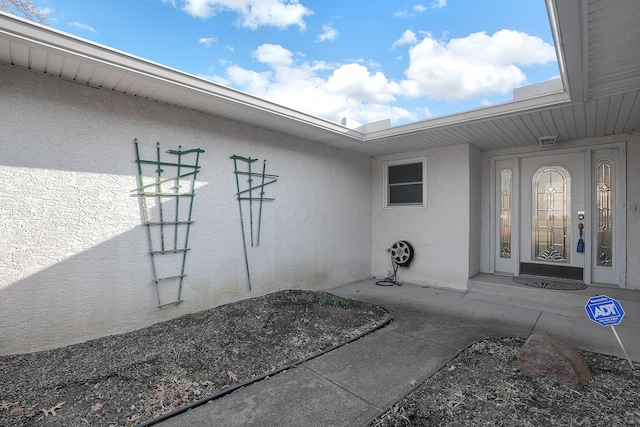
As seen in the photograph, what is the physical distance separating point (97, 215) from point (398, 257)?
4938mm

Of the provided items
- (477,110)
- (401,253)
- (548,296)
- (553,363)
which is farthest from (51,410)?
(548,296)

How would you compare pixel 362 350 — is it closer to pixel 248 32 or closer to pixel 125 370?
pixel 125 370

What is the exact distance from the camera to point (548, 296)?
177 inches

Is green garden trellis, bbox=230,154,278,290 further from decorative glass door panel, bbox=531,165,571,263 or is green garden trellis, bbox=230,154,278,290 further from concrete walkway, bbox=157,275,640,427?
decorative glass door panel, bbox=531,165,571,263

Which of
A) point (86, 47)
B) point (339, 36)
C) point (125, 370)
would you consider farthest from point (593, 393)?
point (339, 36)

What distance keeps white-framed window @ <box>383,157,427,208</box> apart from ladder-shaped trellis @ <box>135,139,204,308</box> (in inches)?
156

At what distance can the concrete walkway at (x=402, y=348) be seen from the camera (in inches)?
81.9

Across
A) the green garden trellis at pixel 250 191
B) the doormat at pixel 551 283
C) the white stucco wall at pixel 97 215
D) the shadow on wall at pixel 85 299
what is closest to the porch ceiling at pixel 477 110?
the white stucco wall at pixel 97 215

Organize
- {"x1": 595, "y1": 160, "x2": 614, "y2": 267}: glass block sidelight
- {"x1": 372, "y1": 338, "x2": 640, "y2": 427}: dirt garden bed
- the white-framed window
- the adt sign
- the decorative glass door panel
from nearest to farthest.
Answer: {"x1": 372, "y1": 338, "x2": 640, "y2": 427}: dirt garden bed, the adt sign, {"x1": 595, "y1": 160, "x2": 614, "y2": 267}: glass block sidelight, the decorative glass door panel, the white-framed window

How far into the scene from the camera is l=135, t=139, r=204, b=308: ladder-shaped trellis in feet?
11.6

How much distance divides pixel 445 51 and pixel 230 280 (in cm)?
773

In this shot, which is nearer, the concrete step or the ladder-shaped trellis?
the ladder-shaped trellis

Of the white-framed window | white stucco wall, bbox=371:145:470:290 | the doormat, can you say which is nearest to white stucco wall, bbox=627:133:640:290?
the doormat

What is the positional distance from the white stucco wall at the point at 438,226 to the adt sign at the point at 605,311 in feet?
8.87
